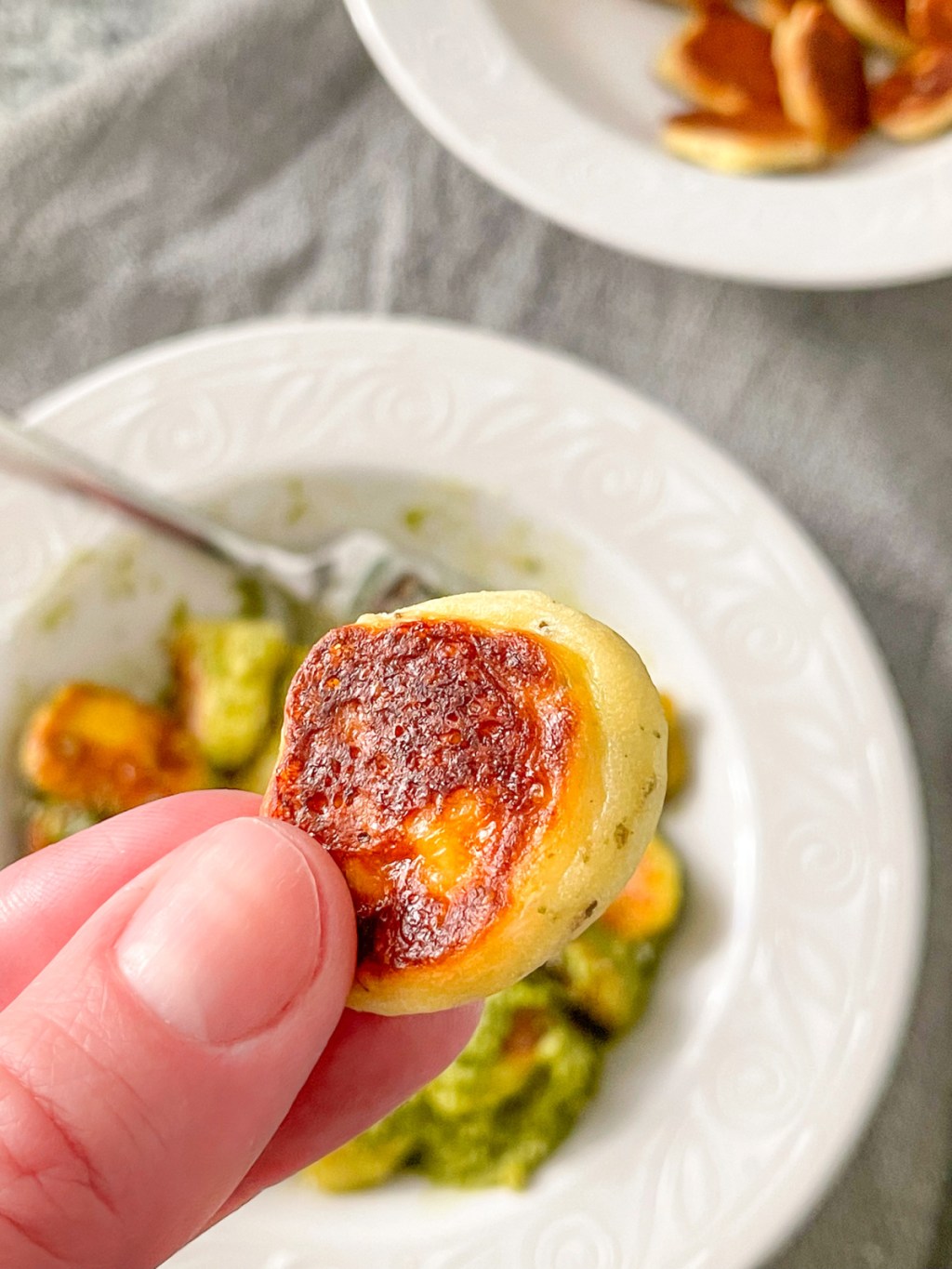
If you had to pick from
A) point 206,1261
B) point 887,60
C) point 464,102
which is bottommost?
point 206,1261

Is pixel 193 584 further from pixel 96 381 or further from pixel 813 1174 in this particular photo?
pixel 813 1174

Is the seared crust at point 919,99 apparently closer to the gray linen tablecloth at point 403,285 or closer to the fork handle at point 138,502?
the gray linen tablecloth at point 403,285

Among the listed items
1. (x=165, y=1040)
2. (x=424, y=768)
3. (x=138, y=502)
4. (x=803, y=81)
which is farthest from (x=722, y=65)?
(x=165, y=1040)

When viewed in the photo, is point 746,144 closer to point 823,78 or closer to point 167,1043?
point 823,78

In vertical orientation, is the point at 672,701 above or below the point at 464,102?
below

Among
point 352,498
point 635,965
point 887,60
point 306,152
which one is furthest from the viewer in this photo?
point 306,152

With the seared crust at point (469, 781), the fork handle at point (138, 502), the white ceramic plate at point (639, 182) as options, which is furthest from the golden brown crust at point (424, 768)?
the white ceramic plate at point (639, 182)

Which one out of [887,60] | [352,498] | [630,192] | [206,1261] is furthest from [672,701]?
[887,60]
